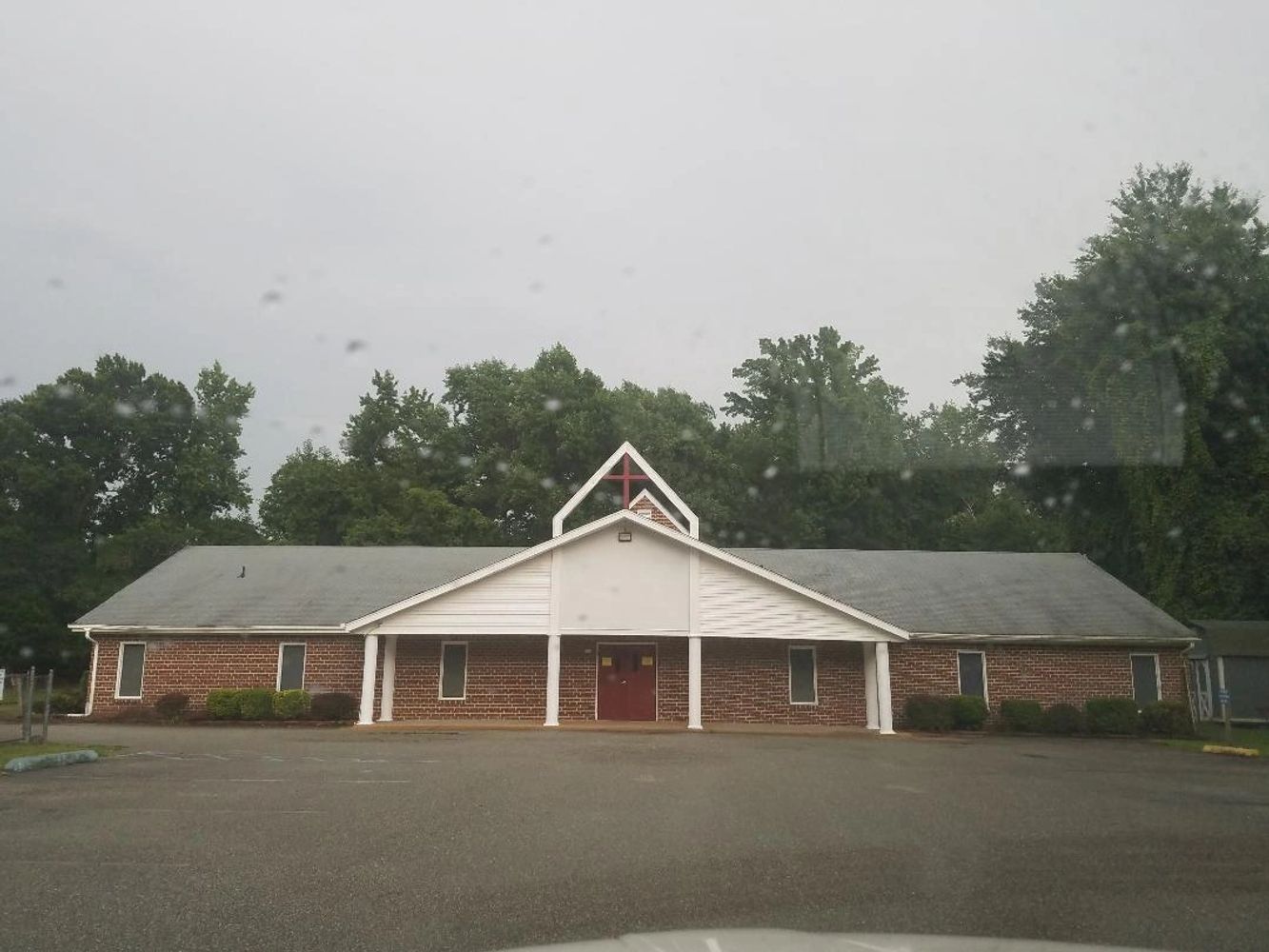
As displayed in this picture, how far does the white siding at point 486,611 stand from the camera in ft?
79.5

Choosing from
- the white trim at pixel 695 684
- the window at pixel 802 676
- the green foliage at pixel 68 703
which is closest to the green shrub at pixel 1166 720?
the window at pixel 802 676

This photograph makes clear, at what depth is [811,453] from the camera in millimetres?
48562

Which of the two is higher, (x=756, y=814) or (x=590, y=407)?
(x=590, y=407)

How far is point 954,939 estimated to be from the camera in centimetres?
458

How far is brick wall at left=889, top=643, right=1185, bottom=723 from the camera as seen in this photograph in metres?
26.5

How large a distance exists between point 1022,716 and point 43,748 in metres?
20.0

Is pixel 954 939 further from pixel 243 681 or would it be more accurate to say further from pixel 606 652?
pixel 243 681

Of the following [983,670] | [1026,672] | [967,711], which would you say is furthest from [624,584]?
[1026,672]

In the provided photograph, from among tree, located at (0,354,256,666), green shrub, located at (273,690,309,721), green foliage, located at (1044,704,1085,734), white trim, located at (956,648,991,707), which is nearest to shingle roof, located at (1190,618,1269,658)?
green foliage, located at (1044,704,1085,734)

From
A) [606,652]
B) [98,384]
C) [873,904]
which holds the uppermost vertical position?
[98,384]

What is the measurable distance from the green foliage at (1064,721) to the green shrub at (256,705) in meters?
18.0

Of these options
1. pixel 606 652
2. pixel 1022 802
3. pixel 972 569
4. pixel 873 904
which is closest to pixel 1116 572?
pixel 972 569

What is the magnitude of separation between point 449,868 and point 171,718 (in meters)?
20.7

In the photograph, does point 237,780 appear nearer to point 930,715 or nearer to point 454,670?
point 454,670
